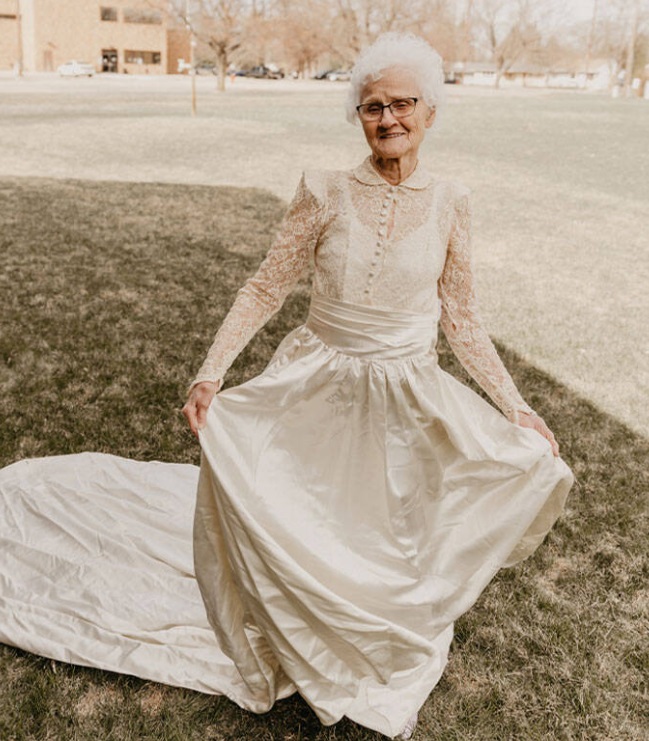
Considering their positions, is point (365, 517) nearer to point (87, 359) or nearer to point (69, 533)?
point (69, 533)

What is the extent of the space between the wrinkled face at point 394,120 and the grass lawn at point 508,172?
3.38m

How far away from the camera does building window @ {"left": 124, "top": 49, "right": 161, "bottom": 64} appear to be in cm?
6756

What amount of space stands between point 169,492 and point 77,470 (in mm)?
522

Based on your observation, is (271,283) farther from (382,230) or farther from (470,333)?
(470,333)

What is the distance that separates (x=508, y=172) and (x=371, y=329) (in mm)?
15669

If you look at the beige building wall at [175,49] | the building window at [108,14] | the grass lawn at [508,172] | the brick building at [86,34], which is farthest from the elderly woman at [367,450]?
the beige building wall at [175,49]

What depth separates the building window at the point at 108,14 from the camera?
6451 centimetres

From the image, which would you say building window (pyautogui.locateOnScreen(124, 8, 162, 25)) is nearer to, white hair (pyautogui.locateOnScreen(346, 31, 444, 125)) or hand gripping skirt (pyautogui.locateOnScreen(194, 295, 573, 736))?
white hair (pyautogui.locateOnScreen(346, 31, 444, 125))

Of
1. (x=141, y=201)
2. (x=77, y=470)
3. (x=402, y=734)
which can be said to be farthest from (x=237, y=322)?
(x=141, y=201)

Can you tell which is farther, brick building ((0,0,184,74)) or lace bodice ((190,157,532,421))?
brick building ((0,0,184,74))

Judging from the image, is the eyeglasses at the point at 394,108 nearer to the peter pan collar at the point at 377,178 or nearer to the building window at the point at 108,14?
the peter pan collar at the point at 377,178

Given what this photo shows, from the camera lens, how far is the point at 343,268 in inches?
85.2

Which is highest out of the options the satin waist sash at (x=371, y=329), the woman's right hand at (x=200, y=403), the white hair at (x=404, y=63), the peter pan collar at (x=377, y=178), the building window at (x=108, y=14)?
the building window at (x=108, y=14)

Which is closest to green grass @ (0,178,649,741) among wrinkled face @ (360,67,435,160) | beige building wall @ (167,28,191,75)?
wrinkled face @ (360,67,435,160)
